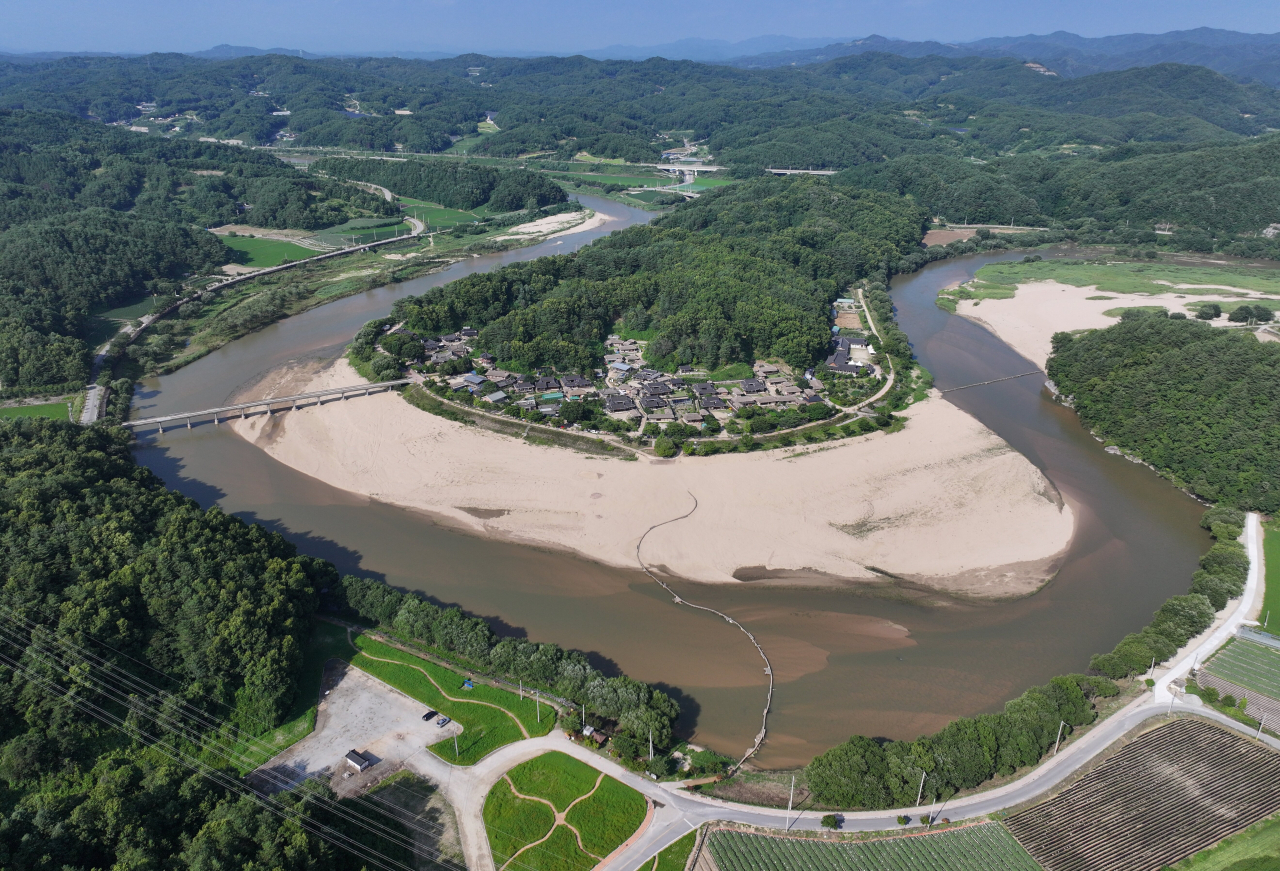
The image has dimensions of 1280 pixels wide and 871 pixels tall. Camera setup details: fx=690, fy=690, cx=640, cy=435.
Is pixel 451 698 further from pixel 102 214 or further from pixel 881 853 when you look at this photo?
pixel 102 214

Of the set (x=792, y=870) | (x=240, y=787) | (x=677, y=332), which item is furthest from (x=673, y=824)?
(x=677, y=332)

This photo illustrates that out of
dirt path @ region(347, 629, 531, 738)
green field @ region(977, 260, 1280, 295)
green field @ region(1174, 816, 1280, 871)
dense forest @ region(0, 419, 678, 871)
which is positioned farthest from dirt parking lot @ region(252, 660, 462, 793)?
green field @ region(977, 260, 1280, 295)

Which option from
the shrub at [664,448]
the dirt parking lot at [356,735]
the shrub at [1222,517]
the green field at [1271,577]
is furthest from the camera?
the shrub at [664,448]

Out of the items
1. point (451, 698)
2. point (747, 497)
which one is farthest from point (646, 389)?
point (451, 698)

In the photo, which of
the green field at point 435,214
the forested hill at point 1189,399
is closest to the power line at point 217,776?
the forested hill at point 1189,399

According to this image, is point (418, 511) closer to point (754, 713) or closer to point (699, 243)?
point (754, 713)

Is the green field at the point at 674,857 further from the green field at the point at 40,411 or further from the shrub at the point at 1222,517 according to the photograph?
the green field at the point at 40,411
